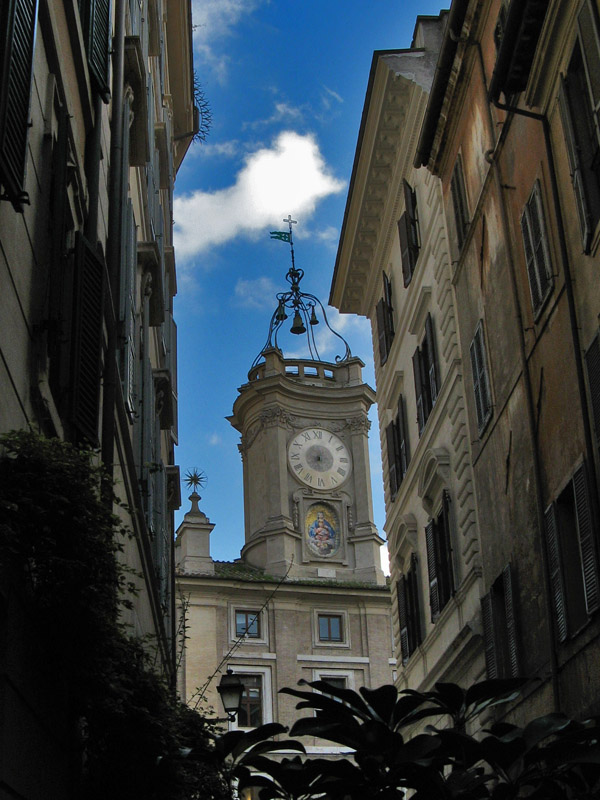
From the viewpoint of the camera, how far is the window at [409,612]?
21.1 m

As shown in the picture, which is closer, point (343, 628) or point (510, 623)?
point (510, 623)

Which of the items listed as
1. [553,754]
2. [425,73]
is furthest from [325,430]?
[553,754]

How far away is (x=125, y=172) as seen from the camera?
12602 millimetres

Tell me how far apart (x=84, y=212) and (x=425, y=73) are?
44.4 feet

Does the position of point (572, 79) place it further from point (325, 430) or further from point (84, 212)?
point (325, 430)

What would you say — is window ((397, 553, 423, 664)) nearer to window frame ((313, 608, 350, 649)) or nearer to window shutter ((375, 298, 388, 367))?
window shutter ((375, 298, 388, 367))

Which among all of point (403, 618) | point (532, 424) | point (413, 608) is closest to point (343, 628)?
point (403, 618)

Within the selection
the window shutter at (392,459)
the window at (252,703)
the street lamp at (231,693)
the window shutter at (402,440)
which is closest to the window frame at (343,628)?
the window at (252,703)

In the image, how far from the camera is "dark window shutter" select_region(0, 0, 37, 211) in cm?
552

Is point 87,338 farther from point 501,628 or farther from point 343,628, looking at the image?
point 343,628

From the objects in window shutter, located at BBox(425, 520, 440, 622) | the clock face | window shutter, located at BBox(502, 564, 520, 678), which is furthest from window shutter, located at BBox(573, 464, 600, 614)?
the clock face

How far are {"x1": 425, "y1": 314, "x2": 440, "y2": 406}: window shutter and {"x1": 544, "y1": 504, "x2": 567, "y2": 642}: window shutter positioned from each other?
7.17m

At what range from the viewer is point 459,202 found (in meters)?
17.6

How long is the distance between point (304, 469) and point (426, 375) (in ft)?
96.4
